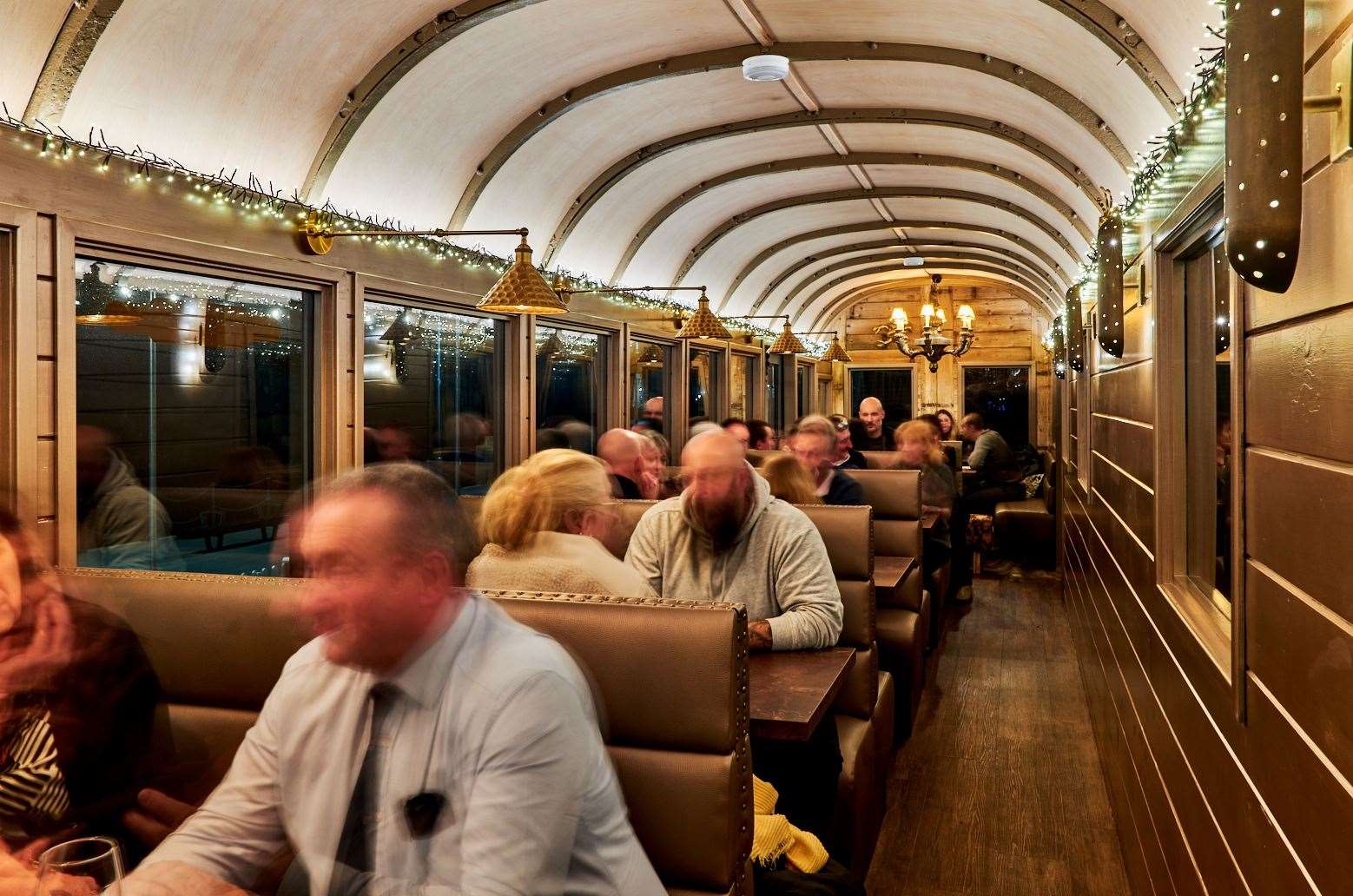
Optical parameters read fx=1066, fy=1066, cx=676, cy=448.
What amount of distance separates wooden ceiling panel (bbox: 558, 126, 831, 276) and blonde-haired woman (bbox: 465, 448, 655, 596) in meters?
4.36

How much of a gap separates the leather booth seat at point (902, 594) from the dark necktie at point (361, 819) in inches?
140

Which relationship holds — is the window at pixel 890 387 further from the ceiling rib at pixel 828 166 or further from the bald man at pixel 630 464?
the bald man at pixel 630 464

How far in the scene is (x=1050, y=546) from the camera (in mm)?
11312

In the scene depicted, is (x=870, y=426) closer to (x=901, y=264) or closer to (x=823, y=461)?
(x=823, y=461)

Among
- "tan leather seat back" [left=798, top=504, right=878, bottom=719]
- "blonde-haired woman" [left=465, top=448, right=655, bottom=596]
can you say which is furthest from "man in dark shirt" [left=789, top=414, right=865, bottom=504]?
"blonde-haired woman" [left=465, top=448, right=655, bottom=596]

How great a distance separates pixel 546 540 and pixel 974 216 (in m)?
8.01

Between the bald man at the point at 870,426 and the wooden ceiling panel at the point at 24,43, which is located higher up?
the wooden ceiling panel at the point at 24,43

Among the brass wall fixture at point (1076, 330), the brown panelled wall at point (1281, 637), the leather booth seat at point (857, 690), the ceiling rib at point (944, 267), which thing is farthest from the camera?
the ceiling rib at point (944, 267)

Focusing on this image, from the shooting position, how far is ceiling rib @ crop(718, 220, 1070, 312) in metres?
10.1

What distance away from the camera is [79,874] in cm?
127

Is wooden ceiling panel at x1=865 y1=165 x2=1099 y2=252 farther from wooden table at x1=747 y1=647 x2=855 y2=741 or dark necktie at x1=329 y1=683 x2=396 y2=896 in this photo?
dark necktie at x1=329 y1=683 x2=396 y2=896

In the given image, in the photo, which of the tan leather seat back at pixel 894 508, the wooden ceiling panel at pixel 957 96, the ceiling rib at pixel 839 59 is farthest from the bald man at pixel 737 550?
the wooden ceiling panel at pixel 957 96

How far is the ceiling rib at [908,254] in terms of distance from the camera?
1140cm

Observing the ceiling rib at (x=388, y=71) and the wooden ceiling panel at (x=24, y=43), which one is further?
the ceiling rib at (x=388, y=71)
